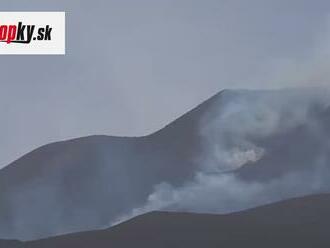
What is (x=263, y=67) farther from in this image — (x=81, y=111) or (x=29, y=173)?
(x=29, y=173)

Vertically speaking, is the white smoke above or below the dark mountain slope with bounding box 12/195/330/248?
above

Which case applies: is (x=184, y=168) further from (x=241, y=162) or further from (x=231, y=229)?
(x=231, y=229)

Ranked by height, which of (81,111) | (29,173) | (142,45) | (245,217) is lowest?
(245,217)

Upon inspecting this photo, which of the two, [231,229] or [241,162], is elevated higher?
[241,162]

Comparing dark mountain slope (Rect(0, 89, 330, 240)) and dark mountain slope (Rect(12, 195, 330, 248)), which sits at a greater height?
dark mountain slope (Rect(0, 89, 330, 240))

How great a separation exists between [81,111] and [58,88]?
0.20 meters

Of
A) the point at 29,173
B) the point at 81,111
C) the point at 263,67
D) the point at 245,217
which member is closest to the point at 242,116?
the point at 263,67

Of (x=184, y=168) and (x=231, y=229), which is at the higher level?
(x=184, y=168)

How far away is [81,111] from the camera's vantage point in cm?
438

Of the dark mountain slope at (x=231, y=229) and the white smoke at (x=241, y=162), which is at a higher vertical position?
the white smoke at (x=241, y=162)

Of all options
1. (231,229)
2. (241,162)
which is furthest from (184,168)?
(231,229)

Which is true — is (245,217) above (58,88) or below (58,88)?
below

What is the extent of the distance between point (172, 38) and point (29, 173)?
1.16 m

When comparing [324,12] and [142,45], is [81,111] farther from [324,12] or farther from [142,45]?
[324,12]
